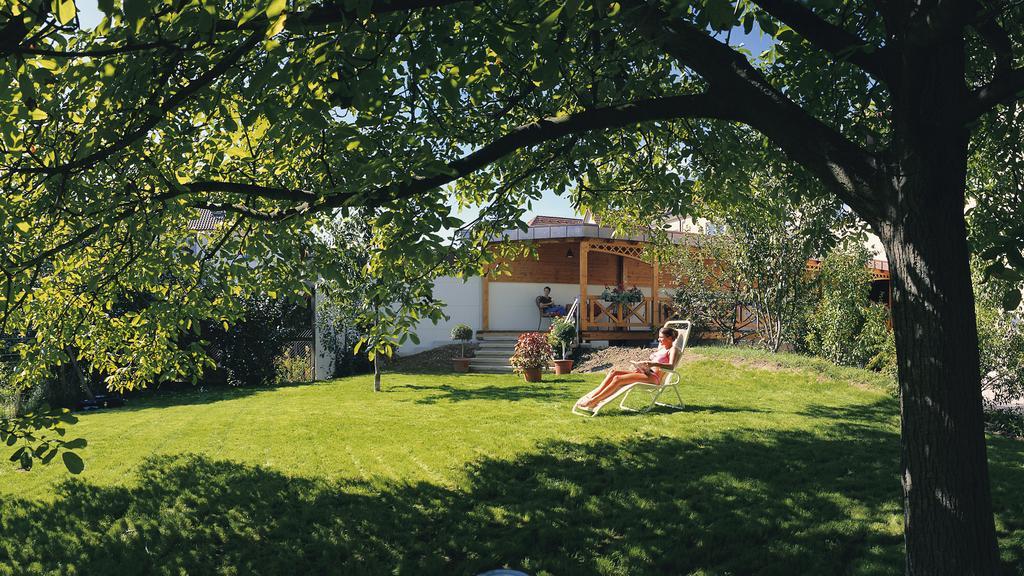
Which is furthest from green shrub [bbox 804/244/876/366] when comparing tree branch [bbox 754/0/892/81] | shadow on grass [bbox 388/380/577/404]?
tree branch [bbox 754/0/892/81]

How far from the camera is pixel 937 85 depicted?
3.50 meters

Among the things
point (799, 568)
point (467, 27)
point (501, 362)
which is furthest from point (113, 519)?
point (501, 362)

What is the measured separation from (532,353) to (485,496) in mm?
7723

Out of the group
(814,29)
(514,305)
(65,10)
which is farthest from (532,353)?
(65,10)

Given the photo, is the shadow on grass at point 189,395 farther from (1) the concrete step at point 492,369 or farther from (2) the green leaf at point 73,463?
(2) the green leaf at point 73,463

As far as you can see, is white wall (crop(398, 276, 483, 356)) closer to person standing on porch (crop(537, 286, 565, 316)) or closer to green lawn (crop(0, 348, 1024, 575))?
person standing on porch (crop(537, 286, 565, 316))

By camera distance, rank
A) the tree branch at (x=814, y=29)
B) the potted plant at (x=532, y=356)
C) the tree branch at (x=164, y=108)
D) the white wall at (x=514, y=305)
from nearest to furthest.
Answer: the tree branch at (x=164, y=108), the tree branch at (x=814, y=29), the potted plant at (x=532, y=356), the white wall at (x=514, y=305)

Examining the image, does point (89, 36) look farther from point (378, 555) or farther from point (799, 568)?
point (799, 568)

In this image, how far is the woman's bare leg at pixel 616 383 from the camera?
9070 mm

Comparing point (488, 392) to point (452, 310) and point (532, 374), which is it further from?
point (452, 310)

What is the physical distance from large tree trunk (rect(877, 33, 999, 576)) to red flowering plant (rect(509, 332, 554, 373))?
9909 millimetres

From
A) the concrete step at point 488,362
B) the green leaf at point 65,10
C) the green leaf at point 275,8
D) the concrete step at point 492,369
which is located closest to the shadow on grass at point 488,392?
the concrete step at point 492,369

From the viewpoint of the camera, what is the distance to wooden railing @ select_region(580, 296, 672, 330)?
61.0 feet

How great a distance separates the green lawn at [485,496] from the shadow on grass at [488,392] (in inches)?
62.5
